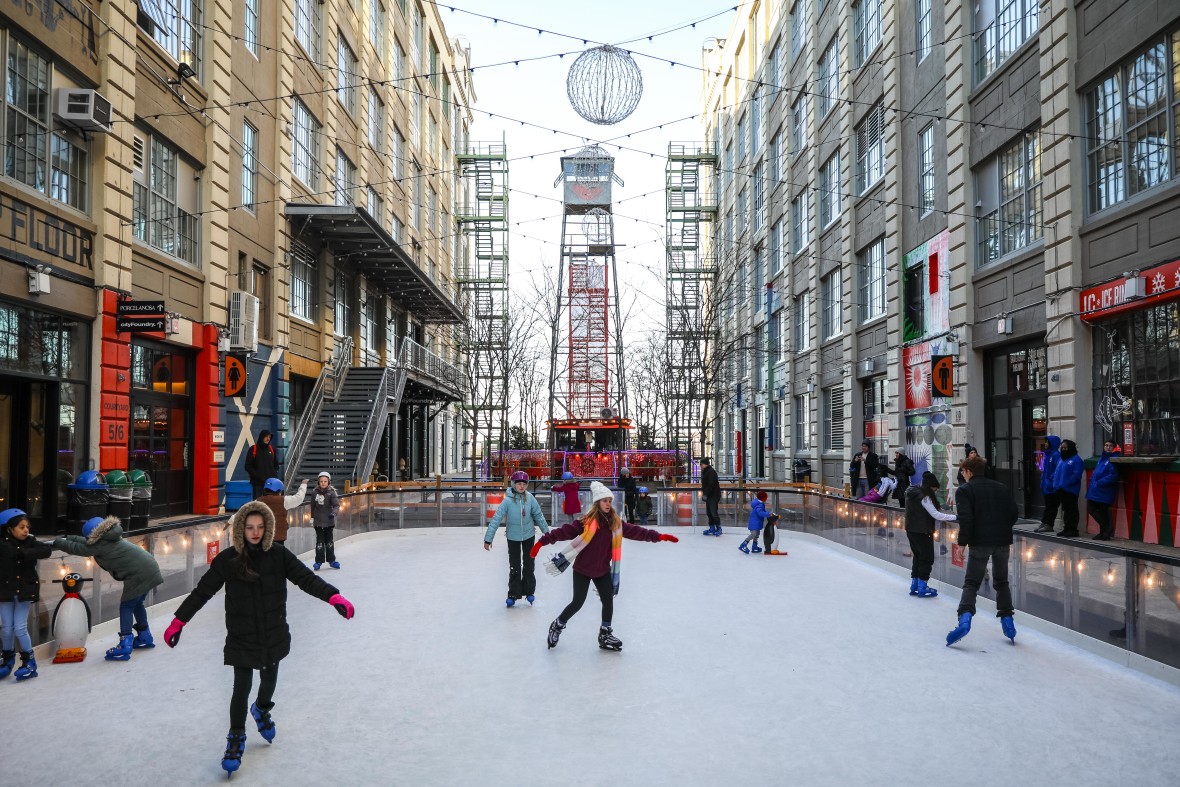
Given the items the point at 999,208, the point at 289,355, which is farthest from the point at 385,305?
the point at 999,208

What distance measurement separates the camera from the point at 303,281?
85.7 feet

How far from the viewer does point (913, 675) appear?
7.34m

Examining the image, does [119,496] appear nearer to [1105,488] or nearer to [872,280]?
[1105,488]

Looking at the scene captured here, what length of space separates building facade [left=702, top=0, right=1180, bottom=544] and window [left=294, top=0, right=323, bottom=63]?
15752 millimetres

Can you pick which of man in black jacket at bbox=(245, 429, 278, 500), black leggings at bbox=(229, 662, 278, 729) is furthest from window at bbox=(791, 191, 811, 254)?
black leggings at bbox=(229, 662, 278, 729)

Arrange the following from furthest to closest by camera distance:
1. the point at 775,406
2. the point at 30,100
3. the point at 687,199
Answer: the point at 687,199
the point at 775,406
the point at 30,100

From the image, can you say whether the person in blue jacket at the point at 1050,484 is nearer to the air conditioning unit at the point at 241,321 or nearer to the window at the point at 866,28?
the window at the point at 866,28

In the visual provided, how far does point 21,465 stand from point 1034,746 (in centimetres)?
1492

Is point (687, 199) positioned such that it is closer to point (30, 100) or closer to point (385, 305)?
point (385, 305)

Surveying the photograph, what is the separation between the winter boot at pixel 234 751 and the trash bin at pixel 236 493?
50.7 feet

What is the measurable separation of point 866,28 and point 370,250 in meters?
15.9

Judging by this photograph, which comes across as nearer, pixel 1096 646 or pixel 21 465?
pixel 1096 646

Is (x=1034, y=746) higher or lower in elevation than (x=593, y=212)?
lower

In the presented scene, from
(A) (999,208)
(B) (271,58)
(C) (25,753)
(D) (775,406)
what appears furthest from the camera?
(D) (775,406)
